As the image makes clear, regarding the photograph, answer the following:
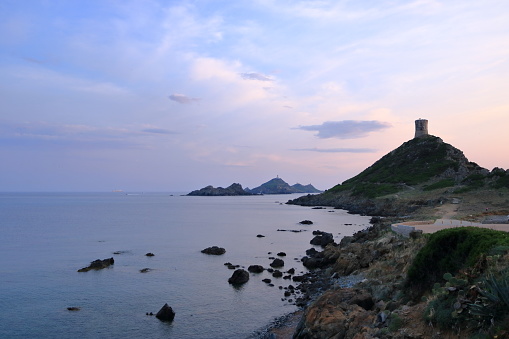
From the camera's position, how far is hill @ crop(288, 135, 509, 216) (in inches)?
4023

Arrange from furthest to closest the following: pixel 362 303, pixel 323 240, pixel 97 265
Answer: pixel 323 240 → pixel 97 265 → pixel 362 303

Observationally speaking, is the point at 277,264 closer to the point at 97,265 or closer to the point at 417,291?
the point at 97,265

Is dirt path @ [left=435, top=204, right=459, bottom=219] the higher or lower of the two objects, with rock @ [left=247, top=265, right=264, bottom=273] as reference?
higher

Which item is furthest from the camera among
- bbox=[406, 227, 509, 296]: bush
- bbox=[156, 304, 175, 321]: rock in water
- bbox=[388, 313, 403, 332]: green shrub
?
bbox=[156, 304, 175, 321]: rock in water

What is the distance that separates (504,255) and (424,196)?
107727mm

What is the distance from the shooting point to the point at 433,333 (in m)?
11.7

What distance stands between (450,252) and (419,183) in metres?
140

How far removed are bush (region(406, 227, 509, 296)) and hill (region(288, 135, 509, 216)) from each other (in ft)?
271

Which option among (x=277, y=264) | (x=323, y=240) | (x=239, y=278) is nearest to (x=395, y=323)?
(x=239, y=278)

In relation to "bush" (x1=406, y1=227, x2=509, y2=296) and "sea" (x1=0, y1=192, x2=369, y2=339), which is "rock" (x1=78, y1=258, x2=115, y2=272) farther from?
"bush" (x1=406, y1=227, x2=509, y2=296)

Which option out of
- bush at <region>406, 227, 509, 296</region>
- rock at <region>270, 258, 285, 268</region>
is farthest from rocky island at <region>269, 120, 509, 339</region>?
rock at <region>270, 258, 285, 268</region>

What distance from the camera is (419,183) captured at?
477ft

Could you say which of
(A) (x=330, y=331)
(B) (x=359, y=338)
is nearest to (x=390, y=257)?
(A) (x=330, y=331)

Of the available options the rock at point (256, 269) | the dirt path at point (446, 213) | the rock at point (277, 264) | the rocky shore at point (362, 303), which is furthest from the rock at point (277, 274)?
the dirt path at point (446, 213)
